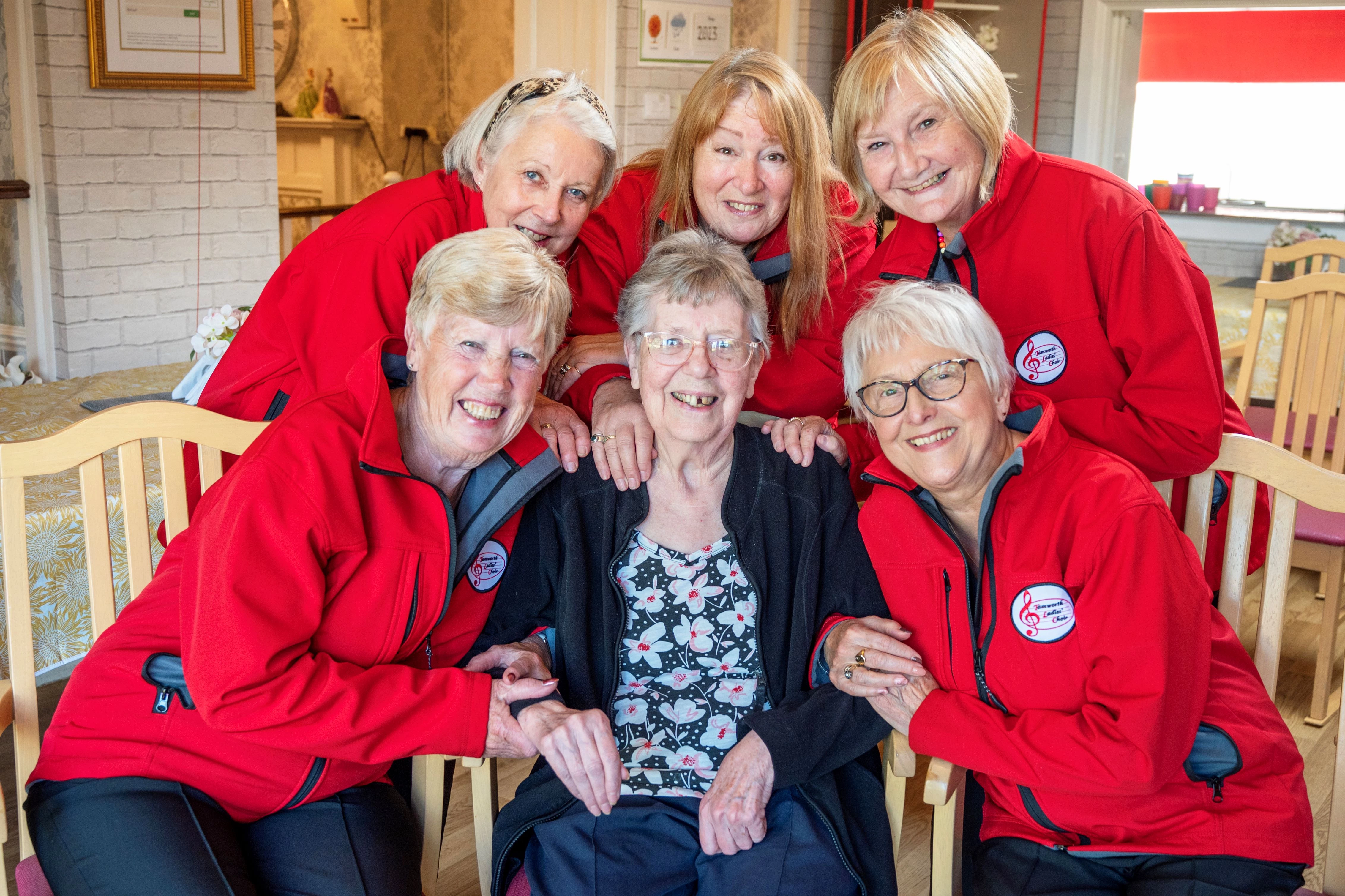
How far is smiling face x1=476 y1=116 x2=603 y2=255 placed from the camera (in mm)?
2049

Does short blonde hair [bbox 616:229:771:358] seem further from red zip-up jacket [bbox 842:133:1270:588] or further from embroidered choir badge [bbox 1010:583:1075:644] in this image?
embroidered choir badge [bbox 1010:583:1075:644]

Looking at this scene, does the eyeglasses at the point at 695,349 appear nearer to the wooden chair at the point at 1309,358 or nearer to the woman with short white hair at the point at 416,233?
the woman with short white hair at the point at 416,233

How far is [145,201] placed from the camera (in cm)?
389

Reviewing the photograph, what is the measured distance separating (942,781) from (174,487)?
133 cm

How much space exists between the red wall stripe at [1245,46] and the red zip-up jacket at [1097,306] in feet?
18.3

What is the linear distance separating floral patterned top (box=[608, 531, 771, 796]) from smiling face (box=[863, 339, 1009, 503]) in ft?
1.05

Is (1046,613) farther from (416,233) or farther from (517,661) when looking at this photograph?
(416,233)

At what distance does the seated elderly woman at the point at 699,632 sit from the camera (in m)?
1.71

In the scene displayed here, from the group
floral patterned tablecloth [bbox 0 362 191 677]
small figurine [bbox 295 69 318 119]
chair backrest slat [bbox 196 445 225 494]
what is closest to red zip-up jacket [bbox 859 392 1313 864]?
chair backrest slat [bbox 196 445 225 494]

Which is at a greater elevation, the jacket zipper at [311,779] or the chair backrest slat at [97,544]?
the chair backrest slat at [97,544]

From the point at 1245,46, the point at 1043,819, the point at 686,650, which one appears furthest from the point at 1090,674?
the point at 1245,46

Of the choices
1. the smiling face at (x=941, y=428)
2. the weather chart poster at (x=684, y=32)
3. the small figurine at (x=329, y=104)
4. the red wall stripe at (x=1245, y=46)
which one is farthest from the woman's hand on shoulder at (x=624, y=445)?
the small figurine at (x=329, y=104)

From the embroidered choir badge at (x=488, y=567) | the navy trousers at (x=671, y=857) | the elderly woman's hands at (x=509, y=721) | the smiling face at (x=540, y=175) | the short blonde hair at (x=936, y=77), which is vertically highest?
the short blonde hair at (x=936, y=77)

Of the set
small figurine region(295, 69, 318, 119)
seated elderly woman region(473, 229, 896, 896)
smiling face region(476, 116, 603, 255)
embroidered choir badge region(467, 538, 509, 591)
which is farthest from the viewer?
small figurine region(295, 69, 318, 119)
